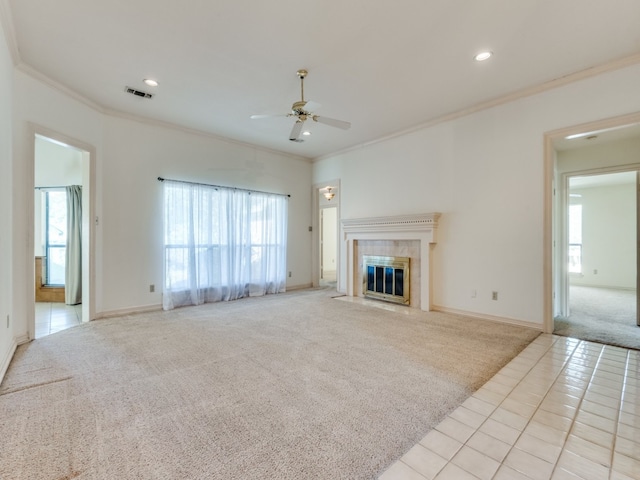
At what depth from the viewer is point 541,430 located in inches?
68.9

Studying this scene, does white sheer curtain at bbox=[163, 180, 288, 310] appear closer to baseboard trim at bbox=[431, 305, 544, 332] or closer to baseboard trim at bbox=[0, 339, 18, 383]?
baseboard trim at bbox=[0, 339, 18, 383]

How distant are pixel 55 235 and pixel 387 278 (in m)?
6.21

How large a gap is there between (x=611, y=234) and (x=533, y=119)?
19.1 feet

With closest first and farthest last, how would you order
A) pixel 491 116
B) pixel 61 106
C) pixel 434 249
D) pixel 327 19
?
pixel 327 19 < pixel 61 106 < pixel 491 116 < pixel 434 249

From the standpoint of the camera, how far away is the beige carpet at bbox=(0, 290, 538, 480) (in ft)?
4.92

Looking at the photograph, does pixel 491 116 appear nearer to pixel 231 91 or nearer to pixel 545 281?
pixel 545 281

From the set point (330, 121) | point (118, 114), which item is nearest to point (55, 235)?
point (118, 114)

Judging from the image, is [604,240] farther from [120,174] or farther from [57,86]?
[57,86]

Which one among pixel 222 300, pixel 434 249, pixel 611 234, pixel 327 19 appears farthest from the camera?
pixel 611 234

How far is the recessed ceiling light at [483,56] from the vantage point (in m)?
2.91

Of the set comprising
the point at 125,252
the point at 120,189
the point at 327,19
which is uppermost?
the point at 327,19

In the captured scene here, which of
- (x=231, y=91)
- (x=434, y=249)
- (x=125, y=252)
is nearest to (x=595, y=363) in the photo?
(x=434, y=249)

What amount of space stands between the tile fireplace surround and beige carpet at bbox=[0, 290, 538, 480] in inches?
39.2

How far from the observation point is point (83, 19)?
2.48m
